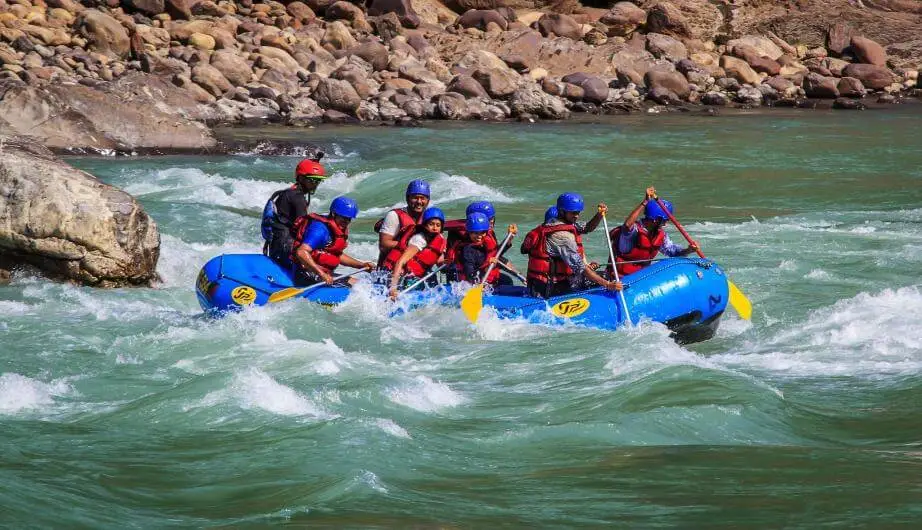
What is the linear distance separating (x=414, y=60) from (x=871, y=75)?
39.7 ft

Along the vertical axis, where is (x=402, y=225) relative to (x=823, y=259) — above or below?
above

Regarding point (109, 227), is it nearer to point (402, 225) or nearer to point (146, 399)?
point (402, 225)

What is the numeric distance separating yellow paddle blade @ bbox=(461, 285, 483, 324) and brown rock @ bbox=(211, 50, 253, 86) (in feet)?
57.5

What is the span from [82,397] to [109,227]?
338 centimetres

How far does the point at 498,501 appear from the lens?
549cm

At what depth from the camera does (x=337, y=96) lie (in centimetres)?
2509

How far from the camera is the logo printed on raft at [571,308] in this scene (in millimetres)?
9117

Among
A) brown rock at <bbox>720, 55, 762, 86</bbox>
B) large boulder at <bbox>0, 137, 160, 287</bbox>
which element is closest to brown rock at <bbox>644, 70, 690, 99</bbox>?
brown rock at <bbox>720, 55, 762, 86</bbox>

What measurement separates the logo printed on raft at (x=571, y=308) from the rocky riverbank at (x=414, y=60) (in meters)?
11.2

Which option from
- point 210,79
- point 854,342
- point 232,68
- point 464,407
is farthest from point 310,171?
point 232,68

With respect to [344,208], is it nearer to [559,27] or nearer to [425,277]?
[425,277]

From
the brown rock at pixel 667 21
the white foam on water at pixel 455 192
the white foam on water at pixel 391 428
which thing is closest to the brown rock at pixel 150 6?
the brown rock at pixel 667 21

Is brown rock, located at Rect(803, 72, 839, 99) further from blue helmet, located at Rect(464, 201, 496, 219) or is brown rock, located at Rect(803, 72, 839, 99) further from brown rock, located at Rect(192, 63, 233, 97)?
blue helmet, located at Rect(464, 201, 496, 219)

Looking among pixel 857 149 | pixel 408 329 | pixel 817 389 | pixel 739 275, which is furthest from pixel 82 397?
pixel 857 149
